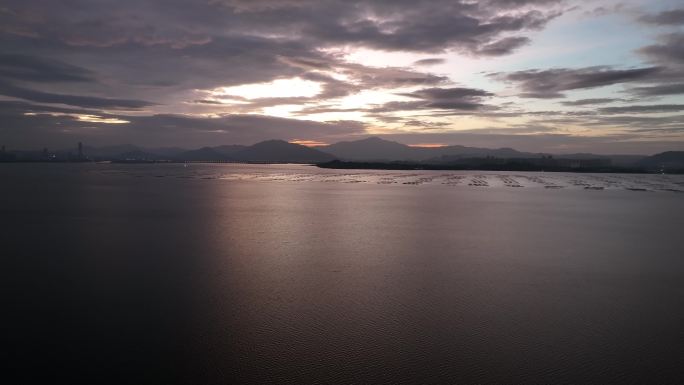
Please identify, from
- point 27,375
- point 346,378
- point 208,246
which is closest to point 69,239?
point 208,246

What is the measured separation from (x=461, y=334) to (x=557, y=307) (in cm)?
183

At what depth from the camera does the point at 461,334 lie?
5.27 metres

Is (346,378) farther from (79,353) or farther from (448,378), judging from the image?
(79,353)

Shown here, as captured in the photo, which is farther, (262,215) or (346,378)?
(262,215)

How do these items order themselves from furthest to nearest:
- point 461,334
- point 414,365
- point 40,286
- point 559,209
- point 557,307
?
1. point 559,209
2. point 40,286
3. point 557,307
4. point 461,334
5. point 414,365

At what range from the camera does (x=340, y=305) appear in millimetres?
6266

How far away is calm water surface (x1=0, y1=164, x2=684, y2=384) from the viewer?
4.46 meters

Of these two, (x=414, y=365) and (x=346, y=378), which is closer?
(x=346, y=378)

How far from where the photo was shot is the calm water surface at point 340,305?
4.46m

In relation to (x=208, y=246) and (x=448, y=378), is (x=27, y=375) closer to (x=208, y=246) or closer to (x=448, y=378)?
(x=448, y=378)

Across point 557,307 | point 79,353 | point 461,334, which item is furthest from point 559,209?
point 79,353

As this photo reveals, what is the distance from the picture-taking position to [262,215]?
16203mm

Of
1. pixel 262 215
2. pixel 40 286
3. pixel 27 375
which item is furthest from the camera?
pixel 262 215

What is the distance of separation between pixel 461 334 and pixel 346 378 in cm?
167
